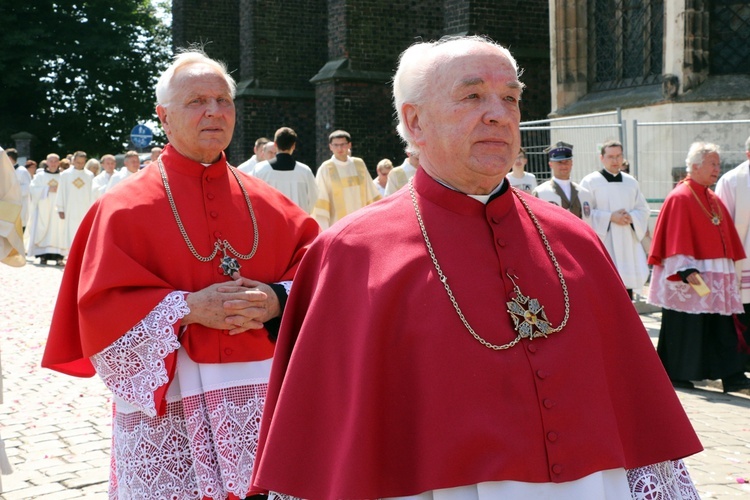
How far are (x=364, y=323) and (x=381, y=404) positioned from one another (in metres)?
Answer: 0.20

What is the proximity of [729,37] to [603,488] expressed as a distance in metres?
12.5

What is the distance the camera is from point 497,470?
2.50 meters

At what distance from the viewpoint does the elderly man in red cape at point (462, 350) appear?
2551 millimetres

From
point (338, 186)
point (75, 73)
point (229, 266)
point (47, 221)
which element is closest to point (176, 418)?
point (229, 266)

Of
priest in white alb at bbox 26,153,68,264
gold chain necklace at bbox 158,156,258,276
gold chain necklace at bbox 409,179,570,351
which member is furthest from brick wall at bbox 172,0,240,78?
gold chain necklace at bbox 409,179,570,351

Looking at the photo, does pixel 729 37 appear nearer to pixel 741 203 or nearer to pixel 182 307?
pixel 741 203

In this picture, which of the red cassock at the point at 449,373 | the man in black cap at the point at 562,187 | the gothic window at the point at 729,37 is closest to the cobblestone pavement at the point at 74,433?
the man in black cap at the point at 562,187

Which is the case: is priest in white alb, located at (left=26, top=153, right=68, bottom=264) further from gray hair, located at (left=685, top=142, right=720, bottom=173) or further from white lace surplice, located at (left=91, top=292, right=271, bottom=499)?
white lace surplice, located at (left=91, top=292, right=271, bottom=499)

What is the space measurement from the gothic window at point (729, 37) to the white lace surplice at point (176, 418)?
1149 cm

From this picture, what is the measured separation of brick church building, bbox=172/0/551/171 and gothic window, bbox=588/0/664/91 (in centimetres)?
192

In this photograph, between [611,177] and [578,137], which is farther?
[578,137]

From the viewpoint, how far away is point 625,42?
608 inches

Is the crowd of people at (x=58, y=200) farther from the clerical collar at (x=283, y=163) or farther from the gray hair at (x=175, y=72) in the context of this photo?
Answer: the gray hair at (x=175, y=72)

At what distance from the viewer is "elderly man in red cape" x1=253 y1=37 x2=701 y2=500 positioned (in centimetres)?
255
